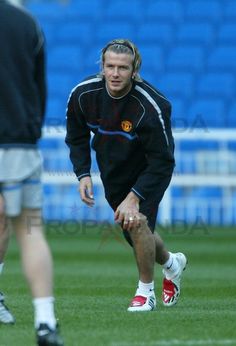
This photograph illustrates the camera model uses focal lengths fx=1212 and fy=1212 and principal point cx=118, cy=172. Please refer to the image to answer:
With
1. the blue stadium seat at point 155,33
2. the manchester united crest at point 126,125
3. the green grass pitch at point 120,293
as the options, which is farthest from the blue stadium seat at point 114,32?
the manchester united crest at point 126,125

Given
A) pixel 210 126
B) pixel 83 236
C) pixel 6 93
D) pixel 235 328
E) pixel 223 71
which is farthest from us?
pixel 223 71

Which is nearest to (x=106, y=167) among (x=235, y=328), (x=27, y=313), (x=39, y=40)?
(x=27, y=313)

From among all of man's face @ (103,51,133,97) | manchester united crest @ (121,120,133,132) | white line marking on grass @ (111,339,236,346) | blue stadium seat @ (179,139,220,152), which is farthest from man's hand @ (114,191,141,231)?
blue stadium seat @ (179,139,220,152)

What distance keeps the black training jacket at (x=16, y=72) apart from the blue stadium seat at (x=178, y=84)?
15.4 meters

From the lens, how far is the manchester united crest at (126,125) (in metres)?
8.22

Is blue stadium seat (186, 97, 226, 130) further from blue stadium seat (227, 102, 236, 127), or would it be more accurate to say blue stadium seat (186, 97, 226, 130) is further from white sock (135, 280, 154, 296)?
white sock (135, 280, 154, 296)

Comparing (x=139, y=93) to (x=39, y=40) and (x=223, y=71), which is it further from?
(x=223, y=71)

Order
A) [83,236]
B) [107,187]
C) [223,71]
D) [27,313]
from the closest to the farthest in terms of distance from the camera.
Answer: [27,313], [107,187], [83,236], [223,71]

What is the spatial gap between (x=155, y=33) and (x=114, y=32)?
32.3 inches

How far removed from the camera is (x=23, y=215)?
247 inches

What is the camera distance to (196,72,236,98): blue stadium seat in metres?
21.5

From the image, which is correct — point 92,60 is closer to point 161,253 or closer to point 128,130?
point 161,253

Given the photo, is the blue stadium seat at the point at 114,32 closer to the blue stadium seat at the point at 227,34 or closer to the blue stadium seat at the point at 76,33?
the blue stadium seat at the point at 76,33

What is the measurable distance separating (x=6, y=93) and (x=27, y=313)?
2.26 meters
